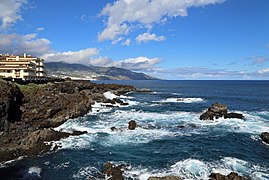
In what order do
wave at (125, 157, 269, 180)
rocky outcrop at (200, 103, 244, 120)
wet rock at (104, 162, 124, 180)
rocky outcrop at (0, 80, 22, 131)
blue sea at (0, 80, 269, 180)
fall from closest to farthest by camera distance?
wet rock at (104, 162, 124, 180), wave at (125, 157, 269, 180), blue sea at (0, 80, 269, 180), rocky outcrop at (0, 80, 22, 131), rocky outcrop at (200, 103, 244, 120)

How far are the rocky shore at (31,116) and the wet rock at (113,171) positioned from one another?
36.4 feet

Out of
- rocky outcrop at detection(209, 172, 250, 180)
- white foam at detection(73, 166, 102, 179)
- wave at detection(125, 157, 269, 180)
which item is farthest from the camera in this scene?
white foam at detection(73, 166, 102, 179)

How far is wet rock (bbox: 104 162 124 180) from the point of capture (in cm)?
2712

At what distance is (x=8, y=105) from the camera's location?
143 ft

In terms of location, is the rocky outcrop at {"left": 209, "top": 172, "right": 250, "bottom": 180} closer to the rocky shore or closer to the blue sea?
the blue sea

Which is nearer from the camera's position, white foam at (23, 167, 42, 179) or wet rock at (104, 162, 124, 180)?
wet rock at (104, 162, 124, 180)

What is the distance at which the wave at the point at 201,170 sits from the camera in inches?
1097

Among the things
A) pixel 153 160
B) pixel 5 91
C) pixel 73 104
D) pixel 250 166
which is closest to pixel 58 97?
pixel 73 104

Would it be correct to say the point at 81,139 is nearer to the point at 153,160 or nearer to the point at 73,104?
the point at 153,160

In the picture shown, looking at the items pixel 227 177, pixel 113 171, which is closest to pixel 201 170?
pixel 227 177

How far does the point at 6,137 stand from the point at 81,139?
10.4 m

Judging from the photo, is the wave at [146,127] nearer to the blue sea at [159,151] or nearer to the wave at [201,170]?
the blue sea at [159,151]

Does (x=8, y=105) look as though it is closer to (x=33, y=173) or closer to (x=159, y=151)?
(x=33, y=173)

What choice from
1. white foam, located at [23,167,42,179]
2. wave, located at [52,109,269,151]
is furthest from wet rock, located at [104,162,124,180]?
wave, located at [52,109,269,151]
